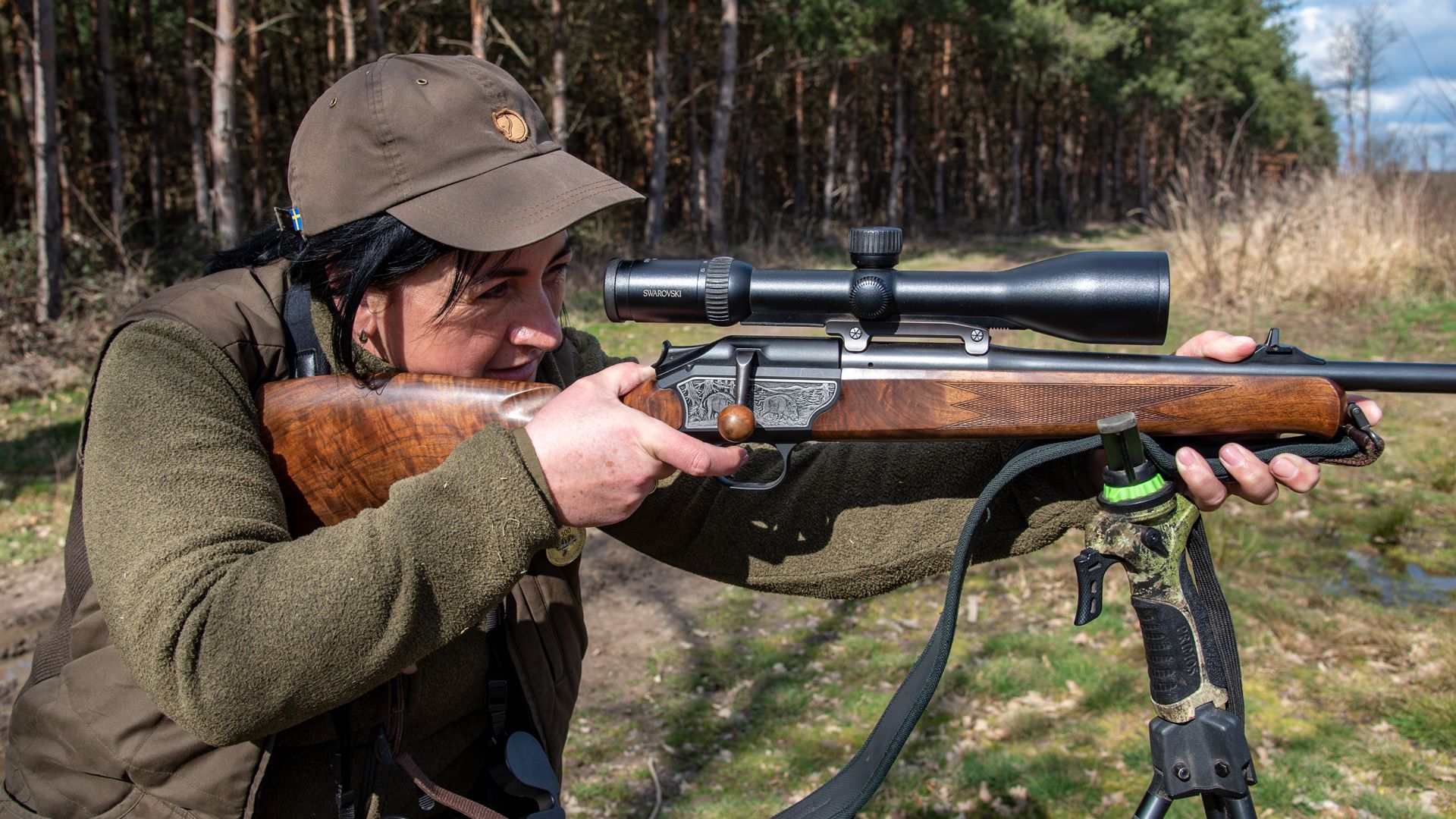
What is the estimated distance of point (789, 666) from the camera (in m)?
4.51

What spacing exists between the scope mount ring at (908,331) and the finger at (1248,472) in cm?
49

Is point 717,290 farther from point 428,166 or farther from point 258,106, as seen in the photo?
point 258,106

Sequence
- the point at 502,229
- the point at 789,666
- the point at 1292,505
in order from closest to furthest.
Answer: the point at 502,229, the point at 789,666, the point at 1292,505

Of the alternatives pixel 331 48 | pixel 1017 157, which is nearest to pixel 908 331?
pixel 331 48

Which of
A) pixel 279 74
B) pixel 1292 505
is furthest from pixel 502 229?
pixel 279 74

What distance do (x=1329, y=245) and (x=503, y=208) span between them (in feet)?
39.6

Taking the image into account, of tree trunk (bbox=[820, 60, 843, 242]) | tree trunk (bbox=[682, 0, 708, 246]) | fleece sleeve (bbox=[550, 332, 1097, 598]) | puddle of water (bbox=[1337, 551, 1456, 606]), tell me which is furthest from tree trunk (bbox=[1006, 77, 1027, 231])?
fleece sleeve (bbox=[550, 332, 1097, 598])

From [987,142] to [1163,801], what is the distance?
129 ft

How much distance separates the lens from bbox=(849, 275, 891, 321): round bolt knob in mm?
1861

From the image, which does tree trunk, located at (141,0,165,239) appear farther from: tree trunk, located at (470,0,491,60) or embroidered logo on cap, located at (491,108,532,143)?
embroidered logo on cap, located at (491,108,532,143)

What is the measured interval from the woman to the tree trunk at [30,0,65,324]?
10302 millimetres

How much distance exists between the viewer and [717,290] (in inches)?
75.3

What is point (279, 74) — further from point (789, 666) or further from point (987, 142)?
point (789, 666)

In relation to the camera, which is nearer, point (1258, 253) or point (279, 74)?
point (1258, 253)
